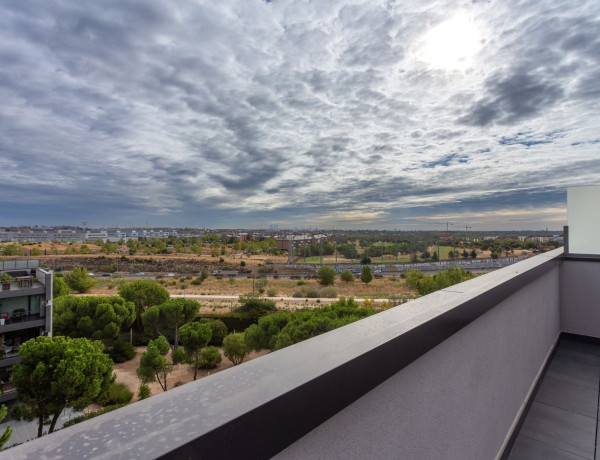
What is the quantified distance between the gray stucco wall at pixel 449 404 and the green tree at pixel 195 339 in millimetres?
9369

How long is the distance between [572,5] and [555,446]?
153 inches

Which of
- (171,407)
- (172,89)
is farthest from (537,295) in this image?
(172,89)

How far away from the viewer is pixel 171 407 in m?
0.37

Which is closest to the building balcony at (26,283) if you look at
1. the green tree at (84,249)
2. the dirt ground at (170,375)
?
the dirt ground at (170,375)

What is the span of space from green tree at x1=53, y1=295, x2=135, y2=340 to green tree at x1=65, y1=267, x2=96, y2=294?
3671 millimetres

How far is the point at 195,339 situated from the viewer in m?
9.71

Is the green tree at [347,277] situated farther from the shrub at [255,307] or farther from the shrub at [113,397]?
the shrub at [113,397]

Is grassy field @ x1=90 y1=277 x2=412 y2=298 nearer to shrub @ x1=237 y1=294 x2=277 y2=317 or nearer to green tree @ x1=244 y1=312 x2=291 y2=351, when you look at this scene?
shrub @ x1=237 y1=294 x2=277 y2=317

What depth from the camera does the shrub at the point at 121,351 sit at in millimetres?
12594

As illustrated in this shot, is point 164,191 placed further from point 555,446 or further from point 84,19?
point 555,446

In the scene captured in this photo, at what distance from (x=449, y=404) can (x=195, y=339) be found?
10.0m

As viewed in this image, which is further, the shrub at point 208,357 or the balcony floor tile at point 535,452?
the shrub at point 208,357

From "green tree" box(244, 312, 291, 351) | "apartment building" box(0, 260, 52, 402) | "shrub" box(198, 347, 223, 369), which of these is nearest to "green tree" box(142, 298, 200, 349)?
"shrub" box(198, 347, 223, 369)

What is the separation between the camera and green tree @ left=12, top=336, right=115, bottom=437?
23.3 ft
